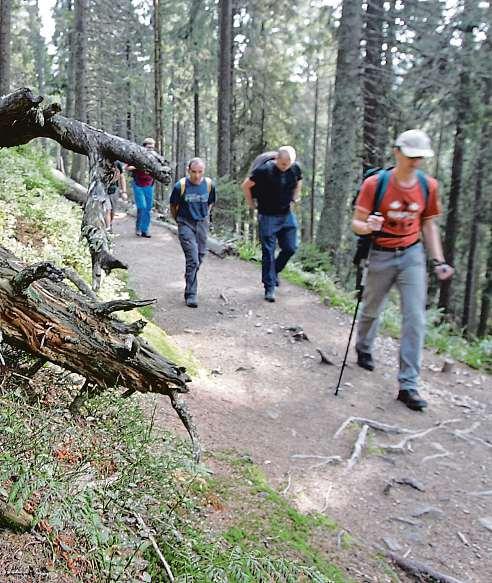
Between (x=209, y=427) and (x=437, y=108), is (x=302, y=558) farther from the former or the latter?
(x=437, y=108)

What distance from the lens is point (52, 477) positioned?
7.54 ft

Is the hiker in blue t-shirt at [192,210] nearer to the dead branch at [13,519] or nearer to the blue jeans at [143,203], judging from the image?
the blue jeans at [143,203]

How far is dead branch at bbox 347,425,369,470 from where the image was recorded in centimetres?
478

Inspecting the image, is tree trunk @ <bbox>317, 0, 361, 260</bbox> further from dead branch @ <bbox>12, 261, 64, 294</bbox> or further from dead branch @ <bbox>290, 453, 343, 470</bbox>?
dead branch @ <bbox>12, 261, 64, 294</bbox>

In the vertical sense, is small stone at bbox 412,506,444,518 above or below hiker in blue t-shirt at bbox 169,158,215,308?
below

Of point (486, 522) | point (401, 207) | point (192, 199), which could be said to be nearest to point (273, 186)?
point (192, 199)

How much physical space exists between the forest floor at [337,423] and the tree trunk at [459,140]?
6.74m

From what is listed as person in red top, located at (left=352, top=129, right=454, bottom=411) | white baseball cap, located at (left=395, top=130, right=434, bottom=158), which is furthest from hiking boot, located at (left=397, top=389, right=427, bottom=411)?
white baseball cap, located at (left=395, top=130, right=434, bottom=158)

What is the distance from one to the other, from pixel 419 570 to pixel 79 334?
2.62 metres

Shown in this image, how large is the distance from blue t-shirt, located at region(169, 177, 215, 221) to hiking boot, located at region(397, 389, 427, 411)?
4121 mm

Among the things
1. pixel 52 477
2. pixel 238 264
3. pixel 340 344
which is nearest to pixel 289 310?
pixel 340 344

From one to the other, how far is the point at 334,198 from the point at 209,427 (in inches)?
340

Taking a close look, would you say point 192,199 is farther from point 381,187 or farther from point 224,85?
point 224,85

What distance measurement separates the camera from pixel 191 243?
27.5 feet
